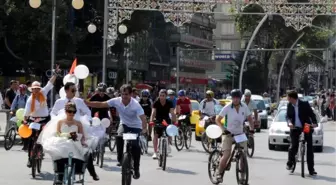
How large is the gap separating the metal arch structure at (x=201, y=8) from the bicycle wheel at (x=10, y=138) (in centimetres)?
886

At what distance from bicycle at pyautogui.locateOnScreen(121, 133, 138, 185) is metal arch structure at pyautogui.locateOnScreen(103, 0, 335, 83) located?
16.4m

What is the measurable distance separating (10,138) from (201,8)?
35.9 ft

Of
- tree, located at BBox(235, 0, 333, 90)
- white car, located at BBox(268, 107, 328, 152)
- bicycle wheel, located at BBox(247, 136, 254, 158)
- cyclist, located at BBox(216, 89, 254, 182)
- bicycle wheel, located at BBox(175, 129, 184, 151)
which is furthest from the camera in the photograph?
tree, located at BBox(235, 0, 333, 90)

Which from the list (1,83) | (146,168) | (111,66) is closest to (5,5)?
(1,83)

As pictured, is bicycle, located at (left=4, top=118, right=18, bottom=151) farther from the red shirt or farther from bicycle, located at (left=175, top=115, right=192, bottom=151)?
the red shirt

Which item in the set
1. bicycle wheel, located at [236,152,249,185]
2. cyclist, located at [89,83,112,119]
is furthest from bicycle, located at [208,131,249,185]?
cyclist, located at [89,83,112,119]

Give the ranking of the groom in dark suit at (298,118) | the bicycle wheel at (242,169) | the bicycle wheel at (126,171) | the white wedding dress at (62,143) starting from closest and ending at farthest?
the white wedding dress at (62,143) → the bicycle wheel at (126,171) → the bicycle wheel at (242,169) → the groom in dark suit at (298,118)

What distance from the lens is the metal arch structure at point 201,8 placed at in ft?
92.9

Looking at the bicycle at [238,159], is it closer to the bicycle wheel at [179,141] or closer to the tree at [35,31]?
the bicycle wheel at [179,141]

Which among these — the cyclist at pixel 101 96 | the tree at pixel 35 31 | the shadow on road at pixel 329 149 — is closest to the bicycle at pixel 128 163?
the cyclist at pixel 101 96

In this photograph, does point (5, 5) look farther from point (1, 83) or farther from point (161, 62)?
point (161, 62)

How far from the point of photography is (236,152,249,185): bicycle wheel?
12.4 metres

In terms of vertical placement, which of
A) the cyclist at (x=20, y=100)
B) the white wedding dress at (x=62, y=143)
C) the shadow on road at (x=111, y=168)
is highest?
the cyclist at (x=20, y=100)

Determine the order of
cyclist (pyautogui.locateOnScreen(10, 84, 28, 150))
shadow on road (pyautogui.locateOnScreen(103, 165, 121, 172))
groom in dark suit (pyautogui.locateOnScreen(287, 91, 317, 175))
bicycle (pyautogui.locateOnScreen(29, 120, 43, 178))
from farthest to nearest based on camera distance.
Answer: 1. cyclist (pyautogui.locateOnScreen(10, 84, 28, 150))
2. shadow on road (pyautogui.locateOnScreen(103, 165, 121, 172))
3. groom in dark suit (pyautogui.locateOnScreen(287, 91, 317, 175))
4. bicycle (pyautogui.locateOnScreen(29, 120, 43, 178))
